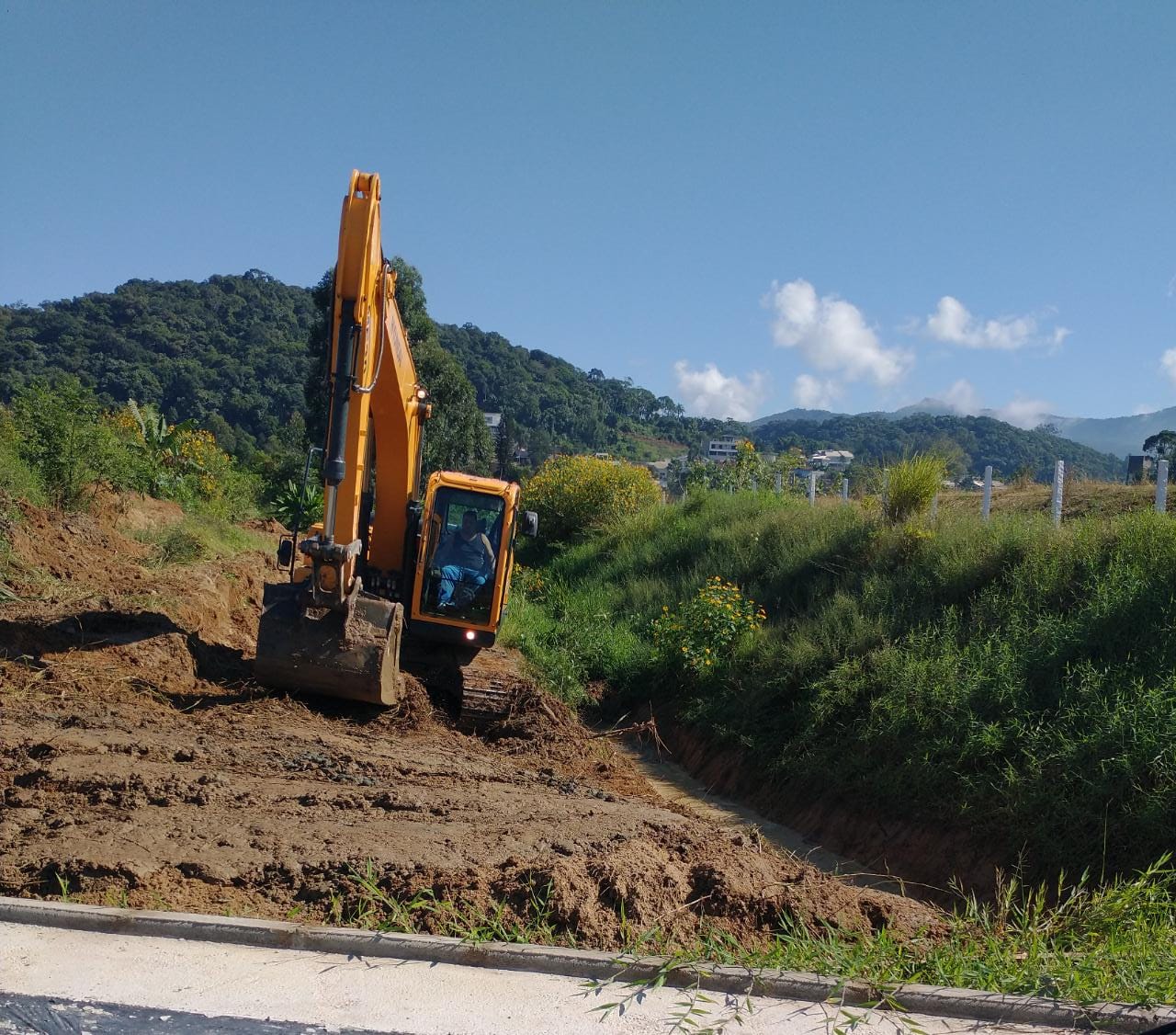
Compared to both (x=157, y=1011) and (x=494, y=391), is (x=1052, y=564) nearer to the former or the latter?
(x=157, y=1011)

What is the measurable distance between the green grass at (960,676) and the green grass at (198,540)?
5264 millimetres

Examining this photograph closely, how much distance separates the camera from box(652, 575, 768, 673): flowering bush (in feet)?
42.1

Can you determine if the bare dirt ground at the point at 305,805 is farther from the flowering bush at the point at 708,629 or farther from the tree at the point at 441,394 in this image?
the tree at the point at 441,394

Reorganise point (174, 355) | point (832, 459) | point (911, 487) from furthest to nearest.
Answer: point (174, 355)
point (832, 459)
point (911, 487)

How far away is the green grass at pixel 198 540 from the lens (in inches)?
620

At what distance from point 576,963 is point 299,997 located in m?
1.08

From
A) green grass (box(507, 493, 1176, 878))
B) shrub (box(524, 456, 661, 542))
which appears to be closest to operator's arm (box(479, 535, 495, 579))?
green grass (box(507, 493, 1176, 878))

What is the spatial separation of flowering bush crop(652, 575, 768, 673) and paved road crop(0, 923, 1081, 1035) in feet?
28.5

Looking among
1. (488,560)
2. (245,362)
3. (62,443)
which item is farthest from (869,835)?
(245,362)

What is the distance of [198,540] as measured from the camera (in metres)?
16.9

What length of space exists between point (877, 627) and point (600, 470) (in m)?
13.4

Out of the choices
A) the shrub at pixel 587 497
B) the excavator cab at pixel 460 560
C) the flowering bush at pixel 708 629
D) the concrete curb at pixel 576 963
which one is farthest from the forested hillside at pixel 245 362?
the concrete curb at pixel 576 963

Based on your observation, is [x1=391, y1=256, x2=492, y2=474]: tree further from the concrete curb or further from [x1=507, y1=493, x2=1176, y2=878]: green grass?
the concrete curb

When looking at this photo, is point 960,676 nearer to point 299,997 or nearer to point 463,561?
point 463,561
